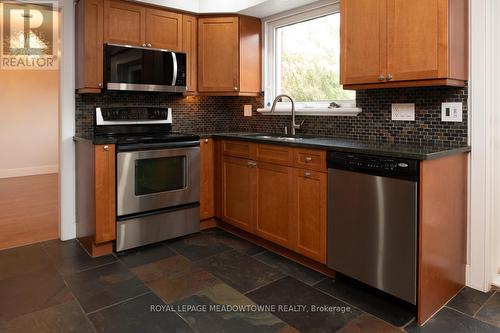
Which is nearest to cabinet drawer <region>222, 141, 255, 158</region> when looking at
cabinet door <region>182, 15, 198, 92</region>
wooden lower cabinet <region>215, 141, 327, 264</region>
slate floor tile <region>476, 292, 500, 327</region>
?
wooden lower cabinet <region>215, 141, 327, 264</region>

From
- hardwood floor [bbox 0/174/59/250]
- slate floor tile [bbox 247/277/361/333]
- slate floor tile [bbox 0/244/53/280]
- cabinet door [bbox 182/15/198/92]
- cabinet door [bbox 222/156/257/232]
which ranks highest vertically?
cabinet door [bbox 182/15/198/92]

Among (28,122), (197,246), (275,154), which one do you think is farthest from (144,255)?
(28,122)

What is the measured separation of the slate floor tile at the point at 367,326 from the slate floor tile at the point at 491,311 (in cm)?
50

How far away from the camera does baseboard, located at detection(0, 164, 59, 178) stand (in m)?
6.20

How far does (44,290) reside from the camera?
2383mm

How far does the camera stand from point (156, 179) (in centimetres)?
315

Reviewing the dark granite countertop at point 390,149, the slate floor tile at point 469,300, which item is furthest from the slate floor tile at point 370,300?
the dark granite countertop at point 390,149

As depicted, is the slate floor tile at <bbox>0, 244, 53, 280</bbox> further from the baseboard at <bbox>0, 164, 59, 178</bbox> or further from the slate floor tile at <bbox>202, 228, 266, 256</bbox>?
the baseboard at <bbox>0, 164, 59, 178</bbox>

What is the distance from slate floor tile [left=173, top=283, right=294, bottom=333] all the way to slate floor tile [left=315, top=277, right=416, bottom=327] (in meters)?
0.48

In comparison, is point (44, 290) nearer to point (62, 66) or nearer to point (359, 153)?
point (62, 66)

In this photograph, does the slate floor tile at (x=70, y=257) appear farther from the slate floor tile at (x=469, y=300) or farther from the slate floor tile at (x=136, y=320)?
the slate floor tile at (x=469, y=300)

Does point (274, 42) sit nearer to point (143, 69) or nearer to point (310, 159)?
point (143, 69)

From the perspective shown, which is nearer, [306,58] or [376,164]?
[376,164]

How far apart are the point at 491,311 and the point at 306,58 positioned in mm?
2449
